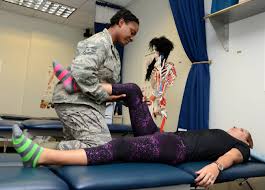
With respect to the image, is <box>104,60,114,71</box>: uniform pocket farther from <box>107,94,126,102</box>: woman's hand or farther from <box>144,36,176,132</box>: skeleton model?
<box>144,36,176,132</box>: skeleton model

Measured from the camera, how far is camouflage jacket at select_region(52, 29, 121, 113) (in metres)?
1.44

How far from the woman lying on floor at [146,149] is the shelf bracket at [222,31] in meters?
1.05

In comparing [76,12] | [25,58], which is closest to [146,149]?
[76,12]

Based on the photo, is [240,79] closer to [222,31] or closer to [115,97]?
[222,31]

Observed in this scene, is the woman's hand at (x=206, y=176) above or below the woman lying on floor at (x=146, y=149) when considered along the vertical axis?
below

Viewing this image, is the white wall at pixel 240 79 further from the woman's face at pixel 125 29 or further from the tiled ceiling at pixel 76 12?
the tiled ceiling at pixel 76 12

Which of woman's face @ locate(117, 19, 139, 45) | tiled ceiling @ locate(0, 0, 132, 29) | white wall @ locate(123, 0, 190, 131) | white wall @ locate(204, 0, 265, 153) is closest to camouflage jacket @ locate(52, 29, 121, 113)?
woman's face @ locate(117, 19, 139, 45)

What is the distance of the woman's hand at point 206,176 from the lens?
1.20 meters

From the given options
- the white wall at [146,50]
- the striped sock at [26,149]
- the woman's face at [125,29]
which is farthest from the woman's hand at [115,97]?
the white wall at [146,50]

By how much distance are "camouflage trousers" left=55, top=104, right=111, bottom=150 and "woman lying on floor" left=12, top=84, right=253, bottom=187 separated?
7.1 inches

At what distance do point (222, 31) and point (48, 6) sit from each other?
3.19 metres

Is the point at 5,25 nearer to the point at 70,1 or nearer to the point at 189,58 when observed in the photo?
the point at 70,1

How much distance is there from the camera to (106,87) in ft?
5.10

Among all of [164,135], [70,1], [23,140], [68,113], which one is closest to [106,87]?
[68,113]
